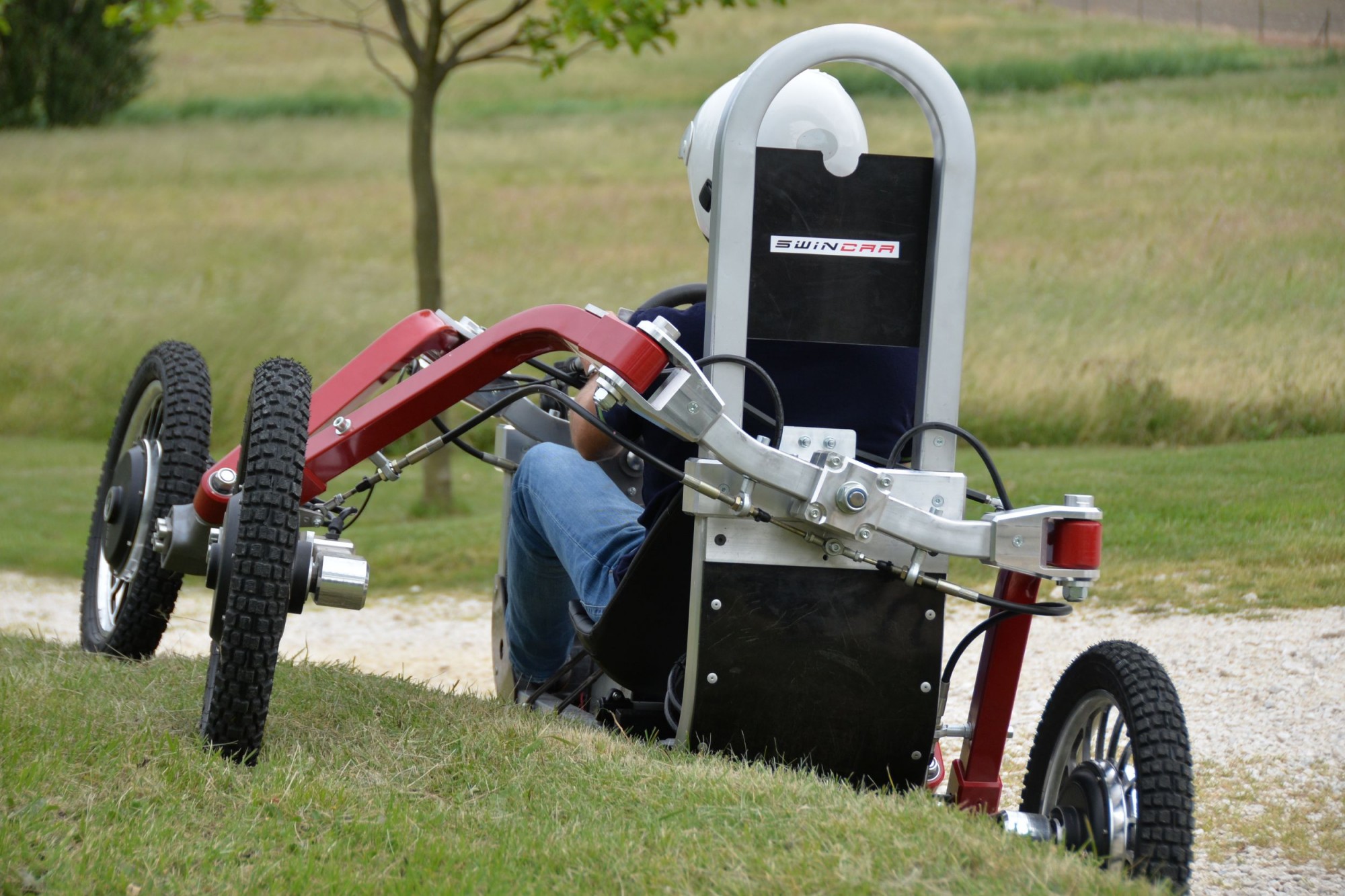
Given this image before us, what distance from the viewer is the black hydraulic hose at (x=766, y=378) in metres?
2.25

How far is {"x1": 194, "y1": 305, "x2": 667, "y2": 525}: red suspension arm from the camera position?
2246 millimetres

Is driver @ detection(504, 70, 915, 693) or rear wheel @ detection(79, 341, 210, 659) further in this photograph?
rear wheel @ detection(79, 341, 210, 659)

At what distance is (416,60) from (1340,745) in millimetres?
5369

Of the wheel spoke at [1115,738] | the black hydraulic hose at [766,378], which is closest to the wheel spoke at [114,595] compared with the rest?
the black hydraulic hose at [766,378]

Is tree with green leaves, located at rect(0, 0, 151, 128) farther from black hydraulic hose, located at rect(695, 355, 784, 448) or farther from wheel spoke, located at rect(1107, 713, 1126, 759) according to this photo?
wheel spoke, located at rect(1107, 713, 1126, 759)

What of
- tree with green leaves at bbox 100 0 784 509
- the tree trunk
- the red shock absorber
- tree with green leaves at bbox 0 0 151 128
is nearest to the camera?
the red shock absorber

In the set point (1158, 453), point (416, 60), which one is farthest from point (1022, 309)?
point (416, 60)

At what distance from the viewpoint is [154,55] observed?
70.4ft

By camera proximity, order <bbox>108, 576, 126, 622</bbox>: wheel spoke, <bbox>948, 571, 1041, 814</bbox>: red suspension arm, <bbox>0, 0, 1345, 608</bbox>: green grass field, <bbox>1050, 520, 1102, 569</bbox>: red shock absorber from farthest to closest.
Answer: <bbox>0, 0, 1345, 608</bbox>: green grass field → <bbox>108, 576, 126, 622</bbox>: wheel spoke → <bbox>948, 571, 1041, 814</bbox>: red suspension arm → <bbox>1050, 520, 1102, 569</bbox>: red shock absorber

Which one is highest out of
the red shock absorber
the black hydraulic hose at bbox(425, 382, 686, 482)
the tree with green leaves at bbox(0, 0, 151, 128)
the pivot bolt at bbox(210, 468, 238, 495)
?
the tree with green leaves at bbox(0, 0, 151, 128)

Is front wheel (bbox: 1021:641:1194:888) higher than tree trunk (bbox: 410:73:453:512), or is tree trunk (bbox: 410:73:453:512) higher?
tree trunk (bbox: 410:73:453:512)

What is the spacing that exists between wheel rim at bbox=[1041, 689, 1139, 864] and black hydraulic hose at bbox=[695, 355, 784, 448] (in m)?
0.67

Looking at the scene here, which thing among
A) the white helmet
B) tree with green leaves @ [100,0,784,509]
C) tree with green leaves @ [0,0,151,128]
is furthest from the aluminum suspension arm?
tree with green leaves @ [0,0,151,128]

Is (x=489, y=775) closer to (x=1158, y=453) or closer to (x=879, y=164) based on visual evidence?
(x=879, y=164)
